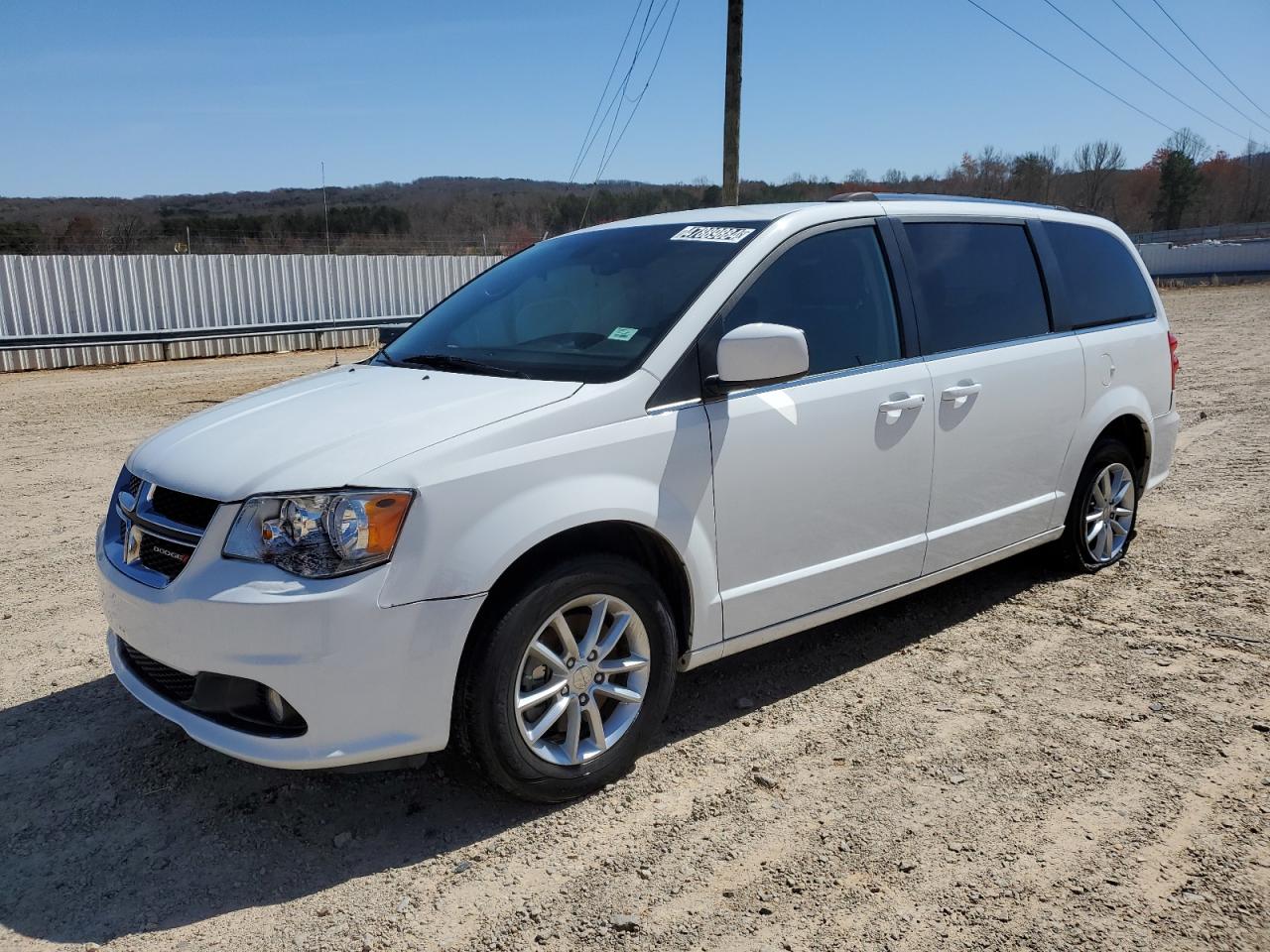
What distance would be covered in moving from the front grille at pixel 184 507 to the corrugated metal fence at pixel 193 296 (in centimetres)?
1636

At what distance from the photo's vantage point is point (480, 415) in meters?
3.15

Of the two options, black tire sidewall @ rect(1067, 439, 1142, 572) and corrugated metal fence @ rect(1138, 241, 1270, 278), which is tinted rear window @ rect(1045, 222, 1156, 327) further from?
corrugated metal fence @ rect(1138, 241, 1270, 278)

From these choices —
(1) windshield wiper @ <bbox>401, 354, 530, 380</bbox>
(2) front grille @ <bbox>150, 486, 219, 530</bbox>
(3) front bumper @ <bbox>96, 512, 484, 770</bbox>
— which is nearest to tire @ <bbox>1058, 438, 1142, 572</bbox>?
(1) windshield wiper @ <bbox>401, 354, 530, 380</bbox>

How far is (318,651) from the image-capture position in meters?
2.79

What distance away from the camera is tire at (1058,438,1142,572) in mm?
5242

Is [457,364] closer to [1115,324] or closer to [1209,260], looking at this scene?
[1115,324]

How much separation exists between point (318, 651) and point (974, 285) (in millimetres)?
3297

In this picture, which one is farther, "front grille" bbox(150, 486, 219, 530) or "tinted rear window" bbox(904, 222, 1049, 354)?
"tinted rear window" bbox(904, 222, 1049, 354)

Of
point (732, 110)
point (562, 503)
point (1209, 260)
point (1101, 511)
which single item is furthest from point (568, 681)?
point (1209, 260)

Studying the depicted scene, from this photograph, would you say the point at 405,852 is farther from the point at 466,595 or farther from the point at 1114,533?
the point at 1114,533

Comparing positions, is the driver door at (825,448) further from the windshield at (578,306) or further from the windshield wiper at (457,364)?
the windshield wiper at (457,364)

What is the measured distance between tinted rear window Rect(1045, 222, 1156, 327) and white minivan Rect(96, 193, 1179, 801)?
0.17 metres

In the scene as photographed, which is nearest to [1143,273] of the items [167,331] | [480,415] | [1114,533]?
[1114,533]

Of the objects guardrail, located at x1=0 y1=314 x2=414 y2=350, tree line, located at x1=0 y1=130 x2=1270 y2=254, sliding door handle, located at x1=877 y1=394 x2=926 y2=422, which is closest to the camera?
sliding door handle, located at x1=877 y1=394 x2=926 y2=422
